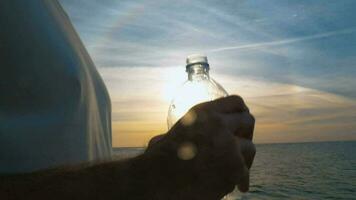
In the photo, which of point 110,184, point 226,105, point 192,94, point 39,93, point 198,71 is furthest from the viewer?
point 192,94

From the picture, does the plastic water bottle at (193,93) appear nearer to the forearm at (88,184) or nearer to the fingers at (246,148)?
the fingers at (246,148)

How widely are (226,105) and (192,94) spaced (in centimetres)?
108

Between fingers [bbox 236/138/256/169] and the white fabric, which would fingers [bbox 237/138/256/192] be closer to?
fingers [bbox 236/138/256/169]

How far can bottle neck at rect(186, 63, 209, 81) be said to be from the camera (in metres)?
2.12

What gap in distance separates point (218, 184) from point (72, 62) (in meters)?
0.86

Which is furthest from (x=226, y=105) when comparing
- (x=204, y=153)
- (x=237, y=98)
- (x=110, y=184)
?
(x=110, y=184)

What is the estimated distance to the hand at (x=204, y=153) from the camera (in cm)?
126

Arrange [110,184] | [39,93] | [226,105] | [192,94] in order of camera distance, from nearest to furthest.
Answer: [110,184] < [226,105] < [39,93] < [192,94]

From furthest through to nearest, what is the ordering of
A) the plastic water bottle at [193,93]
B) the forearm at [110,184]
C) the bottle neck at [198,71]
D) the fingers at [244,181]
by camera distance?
the plastic water bottle at [193,93] → the bottle neck at [198,71] → the fingers at [244,181] → the forearm at [110,184]

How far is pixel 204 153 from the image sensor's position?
50.6 inches

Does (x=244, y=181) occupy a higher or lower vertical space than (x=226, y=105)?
lower

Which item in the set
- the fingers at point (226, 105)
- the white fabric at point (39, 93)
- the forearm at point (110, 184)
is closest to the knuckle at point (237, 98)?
the fingers at point (226, 105)

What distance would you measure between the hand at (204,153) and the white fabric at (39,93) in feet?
1.70

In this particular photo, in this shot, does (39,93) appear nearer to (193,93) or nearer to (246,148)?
(246,148)
